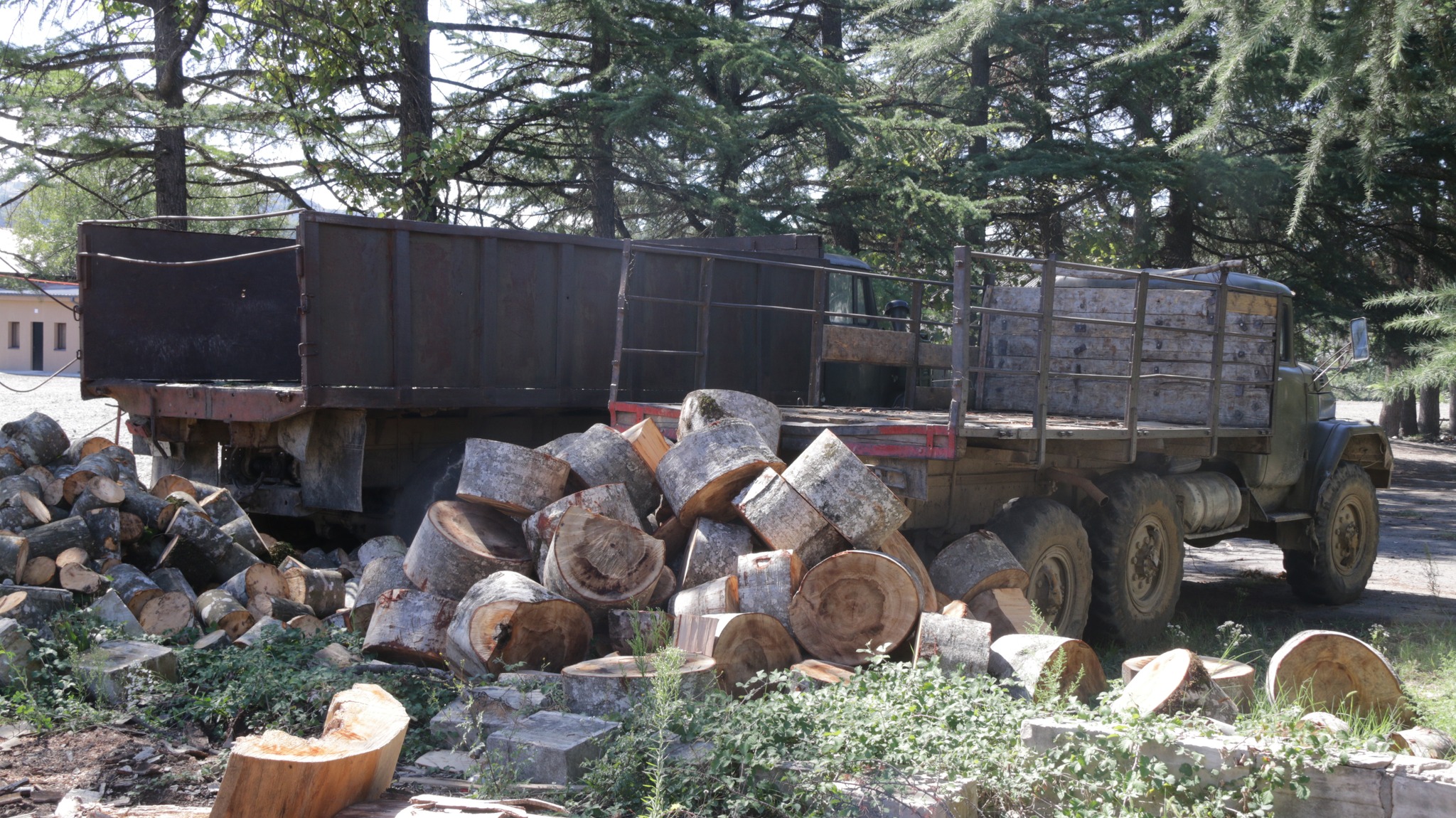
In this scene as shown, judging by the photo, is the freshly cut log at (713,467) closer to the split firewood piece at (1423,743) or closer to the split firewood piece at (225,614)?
the split firewood piece at (225,614)

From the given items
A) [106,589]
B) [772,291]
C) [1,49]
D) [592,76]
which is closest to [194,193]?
[1,49]

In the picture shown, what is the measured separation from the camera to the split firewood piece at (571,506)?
5297 millimetres

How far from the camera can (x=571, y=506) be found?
5.19m

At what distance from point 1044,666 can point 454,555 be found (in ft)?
9.22

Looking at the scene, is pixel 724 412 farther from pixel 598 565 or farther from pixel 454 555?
pixel 454 555

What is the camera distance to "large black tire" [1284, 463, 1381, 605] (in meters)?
8.98

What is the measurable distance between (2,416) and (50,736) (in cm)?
1851

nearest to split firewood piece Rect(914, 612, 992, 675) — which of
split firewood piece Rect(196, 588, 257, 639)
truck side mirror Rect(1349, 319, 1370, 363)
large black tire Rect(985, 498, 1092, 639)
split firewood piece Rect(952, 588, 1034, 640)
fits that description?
split firewood piece Rect(952, 588, 1034, 640)

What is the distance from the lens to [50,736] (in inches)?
170

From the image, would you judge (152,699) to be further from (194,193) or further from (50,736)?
(194,193)

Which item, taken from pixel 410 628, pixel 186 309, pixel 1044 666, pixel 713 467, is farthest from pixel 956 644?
pixel 186 309

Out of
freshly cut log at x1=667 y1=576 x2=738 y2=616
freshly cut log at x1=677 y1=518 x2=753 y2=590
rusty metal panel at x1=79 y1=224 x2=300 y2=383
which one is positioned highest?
rusty metal panel at x1=79 y1=224 x2=300 y2=383

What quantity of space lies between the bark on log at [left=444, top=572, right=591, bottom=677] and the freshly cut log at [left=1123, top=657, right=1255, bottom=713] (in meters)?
2.47

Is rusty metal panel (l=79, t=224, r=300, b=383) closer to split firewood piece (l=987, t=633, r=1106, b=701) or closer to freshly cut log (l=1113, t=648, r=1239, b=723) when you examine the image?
split firewood piece (l=987, t=633, r=1106, b=701)
